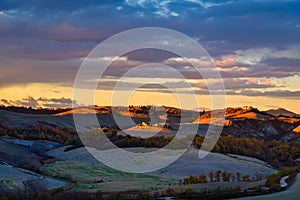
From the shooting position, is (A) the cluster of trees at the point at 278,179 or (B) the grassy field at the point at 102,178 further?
(B) the grassy field at the point at 102,178

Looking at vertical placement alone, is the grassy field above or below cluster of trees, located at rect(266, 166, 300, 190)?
below

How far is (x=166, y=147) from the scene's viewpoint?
7488cm

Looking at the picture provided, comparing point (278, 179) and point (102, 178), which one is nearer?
point (278, 179)

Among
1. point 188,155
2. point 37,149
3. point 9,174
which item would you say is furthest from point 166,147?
point 9,174

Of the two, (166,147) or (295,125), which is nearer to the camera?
(166,147)

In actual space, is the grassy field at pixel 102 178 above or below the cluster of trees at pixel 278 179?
below

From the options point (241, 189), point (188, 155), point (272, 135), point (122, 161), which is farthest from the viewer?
point (272, 135)

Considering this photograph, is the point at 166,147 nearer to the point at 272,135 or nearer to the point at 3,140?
the point at 3,140

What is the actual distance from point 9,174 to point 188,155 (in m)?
28.2

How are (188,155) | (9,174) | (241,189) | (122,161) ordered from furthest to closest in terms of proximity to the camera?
(188,155) < (122,161) < (9,174) < (241,189)

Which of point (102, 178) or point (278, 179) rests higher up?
point (278, 179)

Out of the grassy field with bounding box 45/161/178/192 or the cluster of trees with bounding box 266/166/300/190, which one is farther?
the grassy field with bounding box 45/161/178/192

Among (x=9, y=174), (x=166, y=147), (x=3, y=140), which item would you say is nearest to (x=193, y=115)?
(x=166, y=147)

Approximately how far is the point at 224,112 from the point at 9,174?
10852 centimetres
